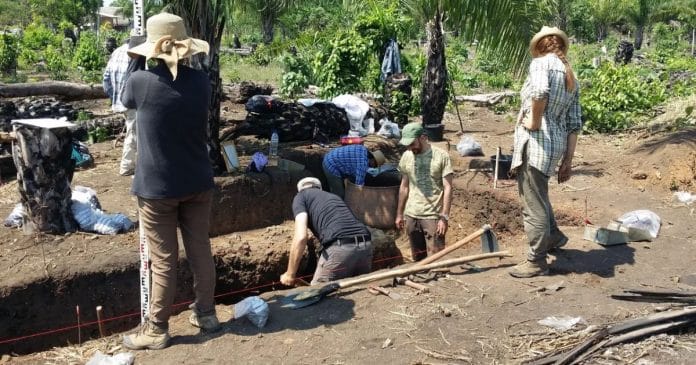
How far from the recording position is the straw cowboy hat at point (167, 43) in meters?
4.02

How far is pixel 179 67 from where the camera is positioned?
162 inches

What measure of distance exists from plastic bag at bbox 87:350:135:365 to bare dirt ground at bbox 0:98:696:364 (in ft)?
0.25

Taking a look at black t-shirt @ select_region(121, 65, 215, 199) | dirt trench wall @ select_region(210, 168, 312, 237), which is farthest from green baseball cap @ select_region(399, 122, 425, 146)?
dirt trench wall @ select_region(210, 168, 312, 237)

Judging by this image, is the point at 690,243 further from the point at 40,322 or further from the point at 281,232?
the point at 40,322

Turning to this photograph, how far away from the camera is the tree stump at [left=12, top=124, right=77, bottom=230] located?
5754mm

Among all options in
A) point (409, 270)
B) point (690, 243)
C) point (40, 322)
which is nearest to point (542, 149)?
point (409, 270)

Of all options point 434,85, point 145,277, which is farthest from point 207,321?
point 434,85

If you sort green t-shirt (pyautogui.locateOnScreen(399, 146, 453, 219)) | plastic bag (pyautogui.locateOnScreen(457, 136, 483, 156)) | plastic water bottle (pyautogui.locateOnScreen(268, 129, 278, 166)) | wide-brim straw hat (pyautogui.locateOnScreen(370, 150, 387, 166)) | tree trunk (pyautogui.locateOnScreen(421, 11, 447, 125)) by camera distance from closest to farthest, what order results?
green t-shirt (pyautogui.locateOnScreen(399, 146, 453, 219)), plastic water bottle (pyautogui.locateOnScreen(268, 129, 278, 166)), wide-brim straw hat (pyautogui.locateOnScreen(370, 150, 387, 166)), plastic bag (pyautogui.locateOnScreen(457, 136, 483, 156)), tree trunk (pyautogui.locateOnScreen(421, 11, 447, 125))

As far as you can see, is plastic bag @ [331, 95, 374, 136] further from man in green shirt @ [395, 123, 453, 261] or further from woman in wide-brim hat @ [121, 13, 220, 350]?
woman in wide-brim hat @ [121, 13, 220, 350]

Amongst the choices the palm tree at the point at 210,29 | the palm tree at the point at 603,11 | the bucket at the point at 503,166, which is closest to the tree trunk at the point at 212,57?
the palm tree at the point at 210,29

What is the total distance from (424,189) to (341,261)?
1.23 meters

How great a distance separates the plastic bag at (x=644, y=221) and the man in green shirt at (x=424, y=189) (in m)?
1.87

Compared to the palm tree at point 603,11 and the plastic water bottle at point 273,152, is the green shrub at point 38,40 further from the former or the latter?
the palm tree at point 603,11

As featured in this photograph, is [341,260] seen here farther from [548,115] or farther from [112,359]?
[112,359]
